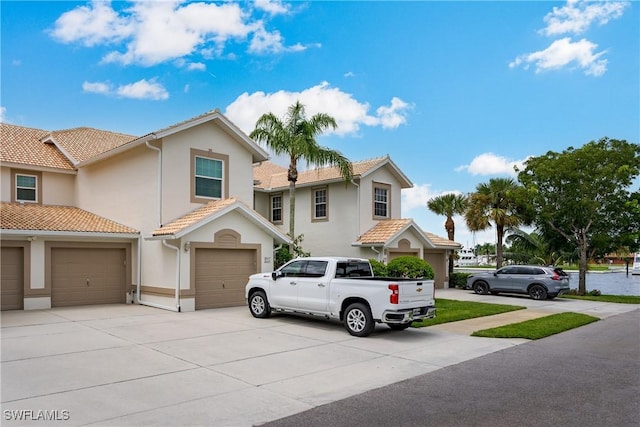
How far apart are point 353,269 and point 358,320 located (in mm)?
1680

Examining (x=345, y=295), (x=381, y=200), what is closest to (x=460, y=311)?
(x=345, y=295)

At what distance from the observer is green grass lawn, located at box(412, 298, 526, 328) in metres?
14.5

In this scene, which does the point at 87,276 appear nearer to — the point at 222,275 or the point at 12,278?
the point at 12,278

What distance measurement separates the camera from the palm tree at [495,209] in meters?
30.1

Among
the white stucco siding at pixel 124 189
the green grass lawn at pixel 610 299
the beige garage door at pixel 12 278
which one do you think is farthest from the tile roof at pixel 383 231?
the beige garage door at pixel 12 278

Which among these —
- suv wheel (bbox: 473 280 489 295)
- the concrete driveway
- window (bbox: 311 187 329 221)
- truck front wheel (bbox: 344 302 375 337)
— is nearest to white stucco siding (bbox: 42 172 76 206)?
the concrete driveway

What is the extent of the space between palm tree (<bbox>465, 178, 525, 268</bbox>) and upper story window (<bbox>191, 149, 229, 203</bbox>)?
59.2 ft

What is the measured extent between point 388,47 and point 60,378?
1497 cm

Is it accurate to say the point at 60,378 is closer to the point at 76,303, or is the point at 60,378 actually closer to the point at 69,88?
the point at 76,303

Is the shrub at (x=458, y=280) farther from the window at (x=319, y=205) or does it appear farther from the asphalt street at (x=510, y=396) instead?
the asphalt street at (x=510, y=396)

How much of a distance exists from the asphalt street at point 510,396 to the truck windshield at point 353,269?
164 inches

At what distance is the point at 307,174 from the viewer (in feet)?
88.7

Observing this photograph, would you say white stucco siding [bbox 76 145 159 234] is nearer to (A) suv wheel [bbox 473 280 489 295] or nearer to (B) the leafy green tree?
(A) suv wheel [bbox 473 280 489 295]

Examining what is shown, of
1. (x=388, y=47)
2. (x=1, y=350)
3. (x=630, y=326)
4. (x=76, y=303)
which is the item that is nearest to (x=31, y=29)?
(x=76, y=303)
